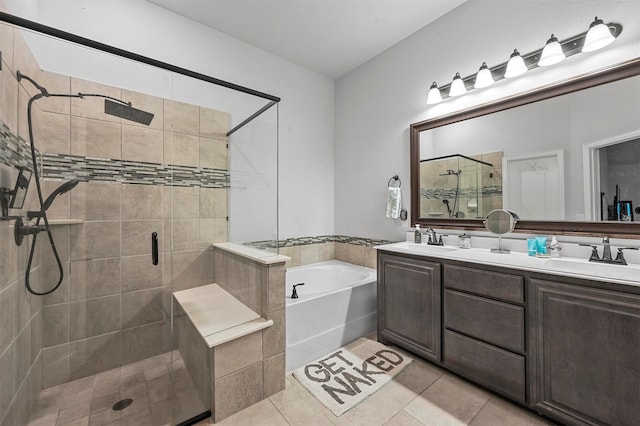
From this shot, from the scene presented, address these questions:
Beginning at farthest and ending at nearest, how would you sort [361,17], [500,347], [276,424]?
[361,17]
[500,347]
[276,424]

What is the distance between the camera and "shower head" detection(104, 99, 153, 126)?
1.49m

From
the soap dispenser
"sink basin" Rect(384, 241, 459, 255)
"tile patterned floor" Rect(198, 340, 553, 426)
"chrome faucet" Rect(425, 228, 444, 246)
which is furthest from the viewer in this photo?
the soap dispenser

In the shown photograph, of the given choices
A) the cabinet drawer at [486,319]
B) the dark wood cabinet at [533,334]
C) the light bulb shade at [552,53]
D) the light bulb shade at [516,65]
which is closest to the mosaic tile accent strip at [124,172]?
the dark wood cabinet at [533,334]

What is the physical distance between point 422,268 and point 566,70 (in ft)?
5.31

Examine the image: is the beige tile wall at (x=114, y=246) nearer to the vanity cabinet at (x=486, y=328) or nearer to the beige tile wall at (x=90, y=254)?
the beige tile wall at (x=90, y=254)

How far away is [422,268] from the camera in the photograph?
192 cm

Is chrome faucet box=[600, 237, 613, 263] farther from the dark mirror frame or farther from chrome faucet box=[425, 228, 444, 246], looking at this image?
chrome faucet box=[425, 228, 444, 246]

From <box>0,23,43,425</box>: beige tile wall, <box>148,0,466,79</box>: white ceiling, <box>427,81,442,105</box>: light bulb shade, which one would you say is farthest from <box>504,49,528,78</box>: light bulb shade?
<box>0,23,43,425</box>: beige tile wall

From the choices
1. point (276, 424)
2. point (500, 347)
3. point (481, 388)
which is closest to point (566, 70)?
point (500, 347)

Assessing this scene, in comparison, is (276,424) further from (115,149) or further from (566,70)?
(566,70)

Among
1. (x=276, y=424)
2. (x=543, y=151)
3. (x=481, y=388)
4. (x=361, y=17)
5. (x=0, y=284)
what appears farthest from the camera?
(x=361, y=17)

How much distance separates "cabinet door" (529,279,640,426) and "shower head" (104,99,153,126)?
7.96 ft

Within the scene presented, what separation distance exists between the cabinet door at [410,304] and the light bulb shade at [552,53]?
153 cm

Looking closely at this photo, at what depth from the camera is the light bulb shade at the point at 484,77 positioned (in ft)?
6.63
